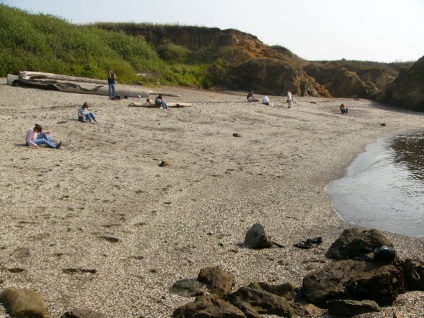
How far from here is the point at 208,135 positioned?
57.4 ft

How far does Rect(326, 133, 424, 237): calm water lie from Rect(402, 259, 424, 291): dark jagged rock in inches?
104

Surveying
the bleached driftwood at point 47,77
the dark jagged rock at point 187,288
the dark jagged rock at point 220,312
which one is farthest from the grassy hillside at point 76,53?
the dark jagged rock at point 220,312

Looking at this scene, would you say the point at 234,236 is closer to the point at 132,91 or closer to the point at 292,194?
the point at 292,194

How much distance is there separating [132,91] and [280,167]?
13755 mm

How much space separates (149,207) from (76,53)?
85.5 feet

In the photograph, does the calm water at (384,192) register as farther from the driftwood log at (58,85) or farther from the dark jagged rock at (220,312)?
the driftwood log at (58,85)

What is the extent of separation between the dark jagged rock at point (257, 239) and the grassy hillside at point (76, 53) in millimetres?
24083

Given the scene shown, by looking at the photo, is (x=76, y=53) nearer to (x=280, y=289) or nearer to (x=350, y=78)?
(x=350, y=78)

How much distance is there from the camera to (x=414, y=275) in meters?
5.54

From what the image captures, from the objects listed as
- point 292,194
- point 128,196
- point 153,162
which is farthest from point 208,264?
point 153,162

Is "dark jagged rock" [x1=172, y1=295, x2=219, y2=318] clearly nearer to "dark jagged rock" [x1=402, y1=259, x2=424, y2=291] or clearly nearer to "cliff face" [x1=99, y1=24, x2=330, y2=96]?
"dark jagged rock" [x1=402, y1=259, x2=424, y2=291]

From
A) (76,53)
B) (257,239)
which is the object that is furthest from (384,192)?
(76,53)

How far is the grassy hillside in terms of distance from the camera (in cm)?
2886

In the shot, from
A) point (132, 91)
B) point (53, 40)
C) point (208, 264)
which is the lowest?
point (208, 264)
